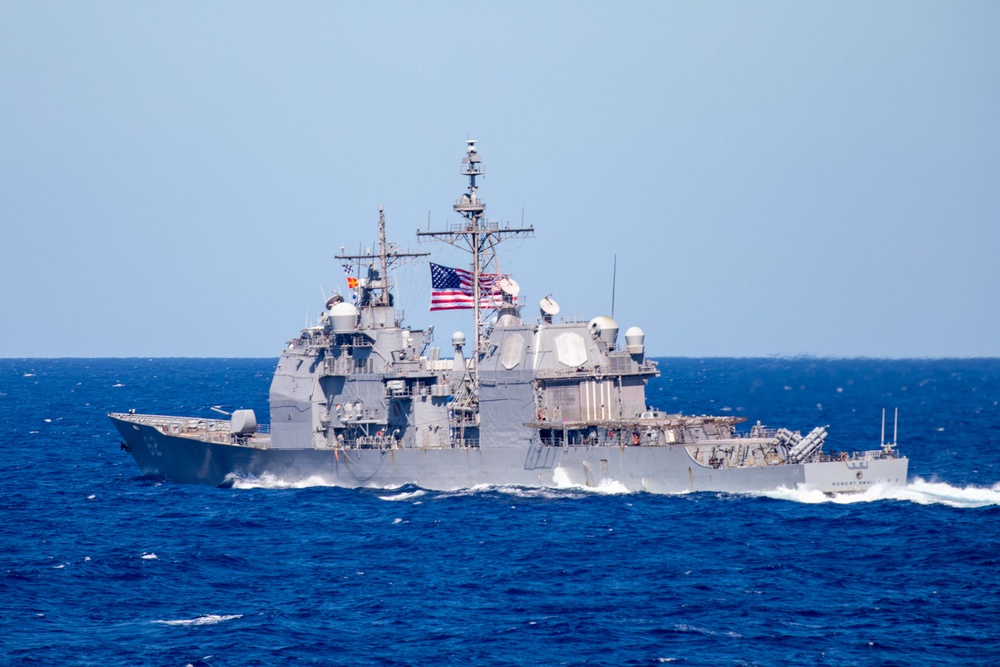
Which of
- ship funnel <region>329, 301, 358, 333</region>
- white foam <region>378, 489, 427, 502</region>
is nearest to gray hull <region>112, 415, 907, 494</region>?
white foam <region>378, 489, 427, 502</region>

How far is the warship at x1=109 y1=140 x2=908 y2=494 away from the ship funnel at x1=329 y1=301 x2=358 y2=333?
45 millimetres

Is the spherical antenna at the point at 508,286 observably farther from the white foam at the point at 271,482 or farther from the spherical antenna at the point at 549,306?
the white foam at the point at 271,482

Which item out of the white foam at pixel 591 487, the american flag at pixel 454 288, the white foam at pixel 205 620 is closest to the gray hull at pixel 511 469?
the white foam at pixel 591 487

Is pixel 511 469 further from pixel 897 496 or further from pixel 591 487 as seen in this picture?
pixel 897 496

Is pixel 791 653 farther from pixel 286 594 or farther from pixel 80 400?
pixel 80 400

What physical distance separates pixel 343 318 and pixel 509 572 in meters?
15.7

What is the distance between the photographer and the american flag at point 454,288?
45656 mm

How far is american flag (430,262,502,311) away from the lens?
45656 mm

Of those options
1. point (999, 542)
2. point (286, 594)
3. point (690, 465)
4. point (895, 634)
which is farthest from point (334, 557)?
point (999, 542)

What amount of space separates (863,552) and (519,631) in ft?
37.9

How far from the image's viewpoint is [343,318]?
4647cm

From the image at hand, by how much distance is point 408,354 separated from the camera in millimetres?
46875

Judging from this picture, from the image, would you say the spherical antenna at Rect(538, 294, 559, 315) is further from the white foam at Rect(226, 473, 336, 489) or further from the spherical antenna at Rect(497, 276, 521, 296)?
the white foam at Rect(226, 473, 336, 489)

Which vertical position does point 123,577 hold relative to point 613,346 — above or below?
below
